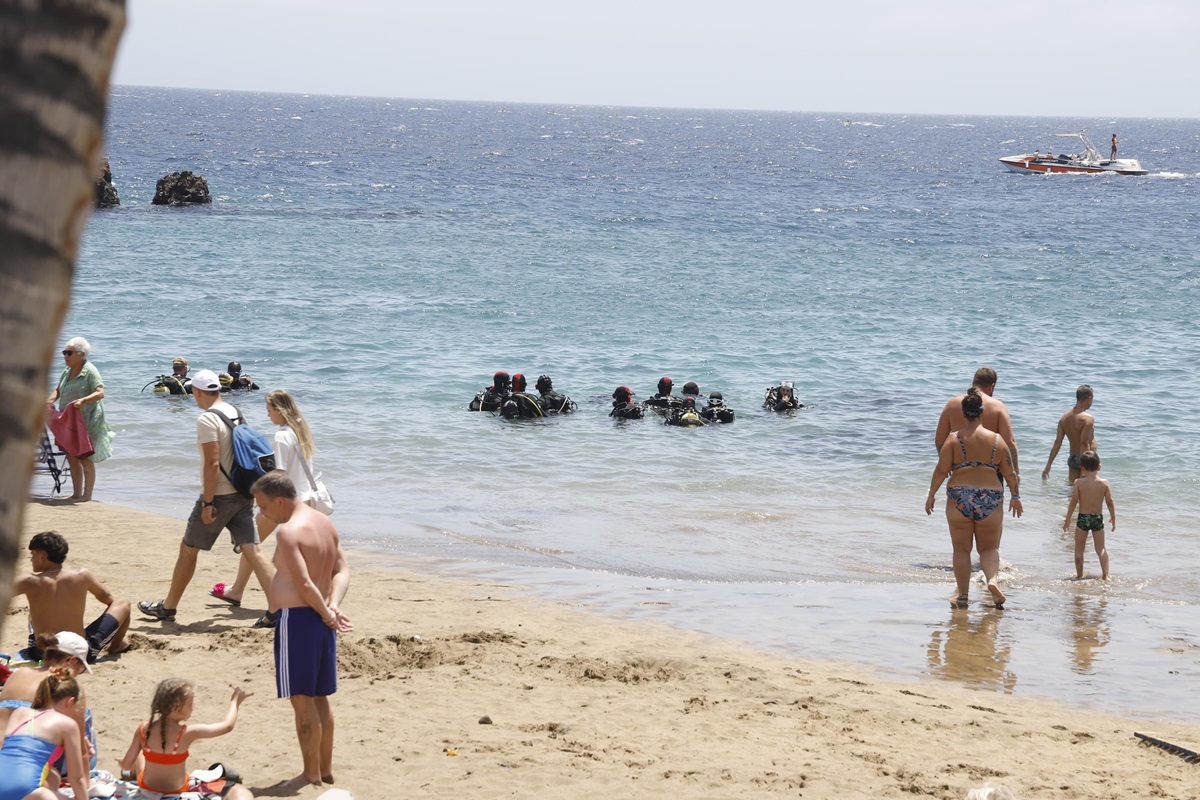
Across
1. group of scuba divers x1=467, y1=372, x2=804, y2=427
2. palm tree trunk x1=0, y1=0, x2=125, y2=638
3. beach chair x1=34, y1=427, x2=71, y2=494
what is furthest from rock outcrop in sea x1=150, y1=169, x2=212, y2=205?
palm tree trunk x1=0, y1=0, x2=125, y2=638

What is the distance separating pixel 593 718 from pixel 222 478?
3.01 metres

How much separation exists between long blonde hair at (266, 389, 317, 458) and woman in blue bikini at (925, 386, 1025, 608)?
498 cm

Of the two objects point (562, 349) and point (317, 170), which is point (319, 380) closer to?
point (562, 349)

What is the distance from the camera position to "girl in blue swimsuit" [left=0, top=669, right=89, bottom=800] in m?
5.45

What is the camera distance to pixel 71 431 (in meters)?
12.0

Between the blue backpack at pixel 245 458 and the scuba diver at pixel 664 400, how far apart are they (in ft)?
33.9

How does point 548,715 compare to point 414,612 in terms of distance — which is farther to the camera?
point 414,612

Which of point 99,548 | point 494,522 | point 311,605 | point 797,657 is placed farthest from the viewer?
point 494,522

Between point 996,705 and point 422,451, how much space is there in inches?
383

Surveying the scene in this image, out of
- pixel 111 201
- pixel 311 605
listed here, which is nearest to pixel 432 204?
pixel 111 201

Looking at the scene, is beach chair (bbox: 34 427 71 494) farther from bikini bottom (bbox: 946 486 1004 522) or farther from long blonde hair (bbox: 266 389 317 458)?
bikini bottom (bbox: 946 486 1004 522)

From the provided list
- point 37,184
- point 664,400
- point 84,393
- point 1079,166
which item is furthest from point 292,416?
point 1079,166

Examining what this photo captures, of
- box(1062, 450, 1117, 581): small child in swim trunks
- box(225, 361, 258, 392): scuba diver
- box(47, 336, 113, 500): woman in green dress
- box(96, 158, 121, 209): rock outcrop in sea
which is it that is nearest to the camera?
box(1062, 450, 1117, 581): small child in swim trunks

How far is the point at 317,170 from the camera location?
7262 cm
